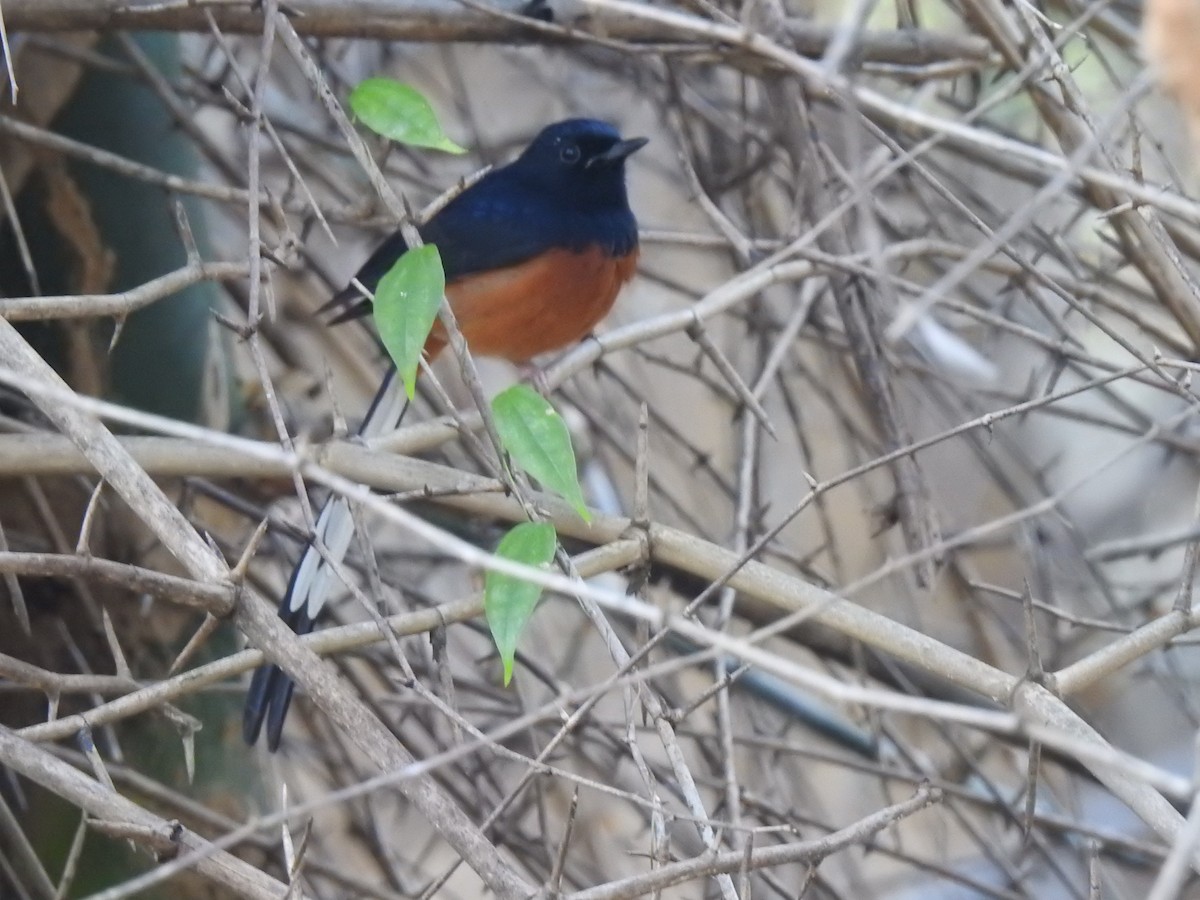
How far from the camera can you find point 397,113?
200 centimetres

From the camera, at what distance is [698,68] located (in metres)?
4.26

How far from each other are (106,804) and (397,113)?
962mm

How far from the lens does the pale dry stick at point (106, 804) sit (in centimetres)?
170

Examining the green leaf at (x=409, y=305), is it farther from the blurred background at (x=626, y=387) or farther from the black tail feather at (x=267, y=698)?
the black tail feather at (x=267, y=698)

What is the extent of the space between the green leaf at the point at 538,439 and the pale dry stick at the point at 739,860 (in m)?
0.46

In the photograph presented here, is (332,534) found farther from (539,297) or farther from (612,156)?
(612,156)

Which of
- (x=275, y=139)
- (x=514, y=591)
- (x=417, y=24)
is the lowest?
(x=514, y=591)

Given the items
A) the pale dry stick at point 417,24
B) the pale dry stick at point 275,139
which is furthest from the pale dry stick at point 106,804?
the pale dry stick at point 417,24

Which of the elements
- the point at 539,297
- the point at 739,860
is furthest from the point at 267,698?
the point at 539,297

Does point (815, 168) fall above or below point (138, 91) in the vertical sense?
below

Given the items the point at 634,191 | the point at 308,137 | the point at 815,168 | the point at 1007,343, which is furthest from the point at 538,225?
the point at 1007,343

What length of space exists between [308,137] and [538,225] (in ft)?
2.15

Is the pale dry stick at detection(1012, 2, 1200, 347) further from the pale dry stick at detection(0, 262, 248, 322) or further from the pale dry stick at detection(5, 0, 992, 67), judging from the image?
the pale dry stick at detection(0, 262, 248, 322)

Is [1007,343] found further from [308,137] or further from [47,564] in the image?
[47,564]
